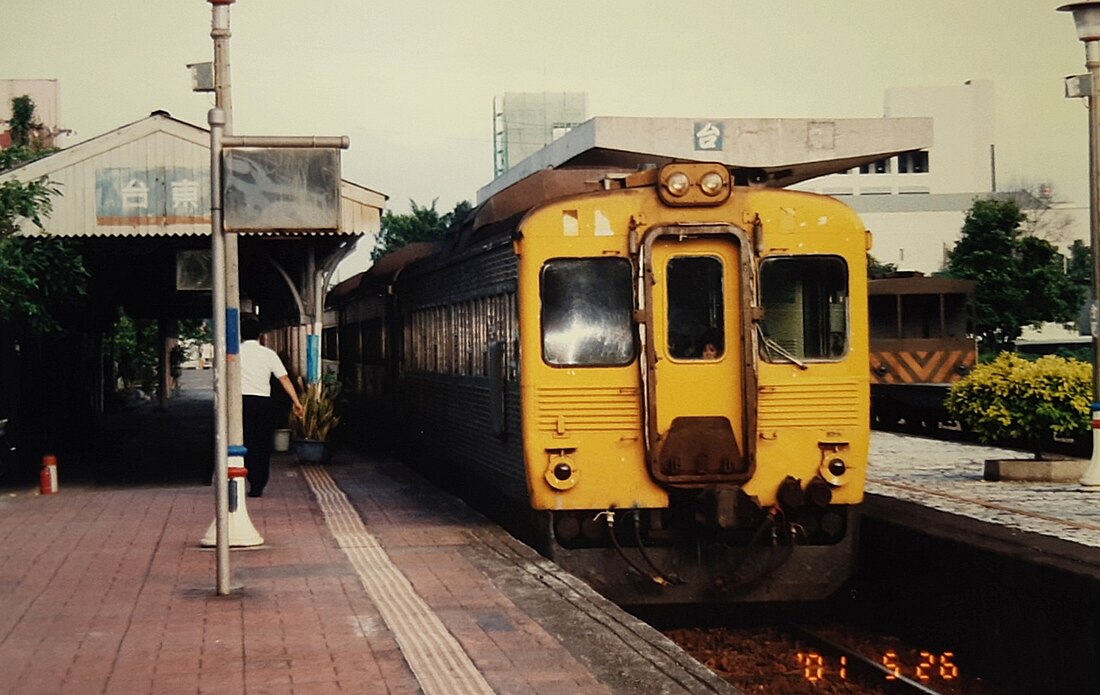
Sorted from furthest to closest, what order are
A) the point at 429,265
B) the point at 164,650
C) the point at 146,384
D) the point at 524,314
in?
the point at 146,384 → the point at 429,265 → the point at 524,314 → the point at 164,650

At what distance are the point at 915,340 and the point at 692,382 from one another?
1934cm

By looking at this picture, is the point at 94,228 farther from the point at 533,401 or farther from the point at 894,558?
the point at 894,558

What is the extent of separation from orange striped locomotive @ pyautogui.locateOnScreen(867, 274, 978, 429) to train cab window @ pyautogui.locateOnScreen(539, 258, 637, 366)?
17220 millimetres

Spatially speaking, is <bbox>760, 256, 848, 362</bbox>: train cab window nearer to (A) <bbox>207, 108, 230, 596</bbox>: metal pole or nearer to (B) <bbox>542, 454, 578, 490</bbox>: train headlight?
(B) <bbox>542, 454, 578, 490</bbox>: train headlight

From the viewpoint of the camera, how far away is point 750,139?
1718 inches

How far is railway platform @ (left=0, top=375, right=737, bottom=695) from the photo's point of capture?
6.96 m

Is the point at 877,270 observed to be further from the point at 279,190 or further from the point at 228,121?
the point at 279,190

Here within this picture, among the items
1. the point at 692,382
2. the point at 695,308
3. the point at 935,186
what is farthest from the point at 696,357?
the point at 935,186

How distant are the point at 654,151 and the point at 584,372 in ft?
113

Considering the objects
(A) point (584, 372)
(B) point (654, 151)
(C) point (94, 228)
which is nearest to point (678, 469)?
(A) point (584, 372)

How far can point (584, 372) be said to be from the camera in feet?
33.6

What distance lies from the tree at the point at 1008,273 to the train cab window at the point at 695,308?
105 feet

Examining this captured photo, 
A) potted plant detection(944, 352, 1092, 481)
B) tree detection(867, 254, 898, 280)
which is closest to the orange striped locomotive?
tree detection(867, 254, 898, 280)

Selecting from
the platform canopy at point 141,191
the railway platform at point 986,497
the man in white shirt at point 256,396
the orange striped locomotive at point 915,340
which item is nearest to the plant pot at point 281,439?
the platform canopy at point 141,191
